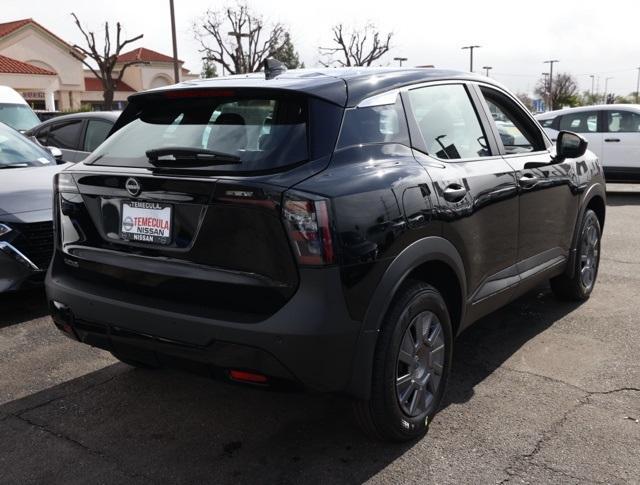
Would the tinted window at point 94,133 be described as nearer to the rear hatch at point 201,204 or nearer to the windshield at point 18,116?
the windshield at point 18,116

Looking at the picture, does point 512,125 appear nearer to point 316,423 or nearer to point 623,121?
point 316,423

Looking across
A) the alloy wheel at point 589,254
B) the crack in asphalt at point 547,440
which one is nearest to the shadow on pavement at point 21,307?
the crack in asphalt at point 547,440

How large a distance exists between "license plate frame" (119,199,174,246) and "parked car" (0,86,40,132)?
11382 millimetres

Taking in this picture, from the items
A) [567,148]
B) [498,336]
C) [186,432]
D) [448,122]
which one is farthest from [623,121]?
[186,432]

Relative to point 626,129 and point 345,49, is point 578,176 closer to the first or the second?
point 626,129

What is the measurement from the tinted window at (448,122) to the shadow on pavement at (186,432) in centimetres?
130

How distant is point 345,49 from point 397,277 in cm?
6730

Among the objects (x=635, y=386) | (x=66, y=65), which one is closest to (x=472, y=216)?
(x=635, y=386)

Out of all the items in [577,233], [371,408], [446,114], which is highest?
[446,114]

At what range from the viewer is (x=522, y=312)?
513 cm

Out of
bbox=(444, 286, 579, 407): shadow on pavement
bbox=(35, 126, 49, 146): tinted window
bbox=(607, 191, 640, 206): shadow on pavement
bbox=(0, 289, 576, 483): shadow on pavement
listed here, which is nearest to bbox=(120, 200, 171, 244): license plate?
bbox=(0, 289, 576, 483): shadow on pavement

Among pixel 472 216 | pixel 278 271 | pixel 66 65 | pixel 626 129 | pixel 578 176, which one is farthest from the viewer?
pixel 66 65

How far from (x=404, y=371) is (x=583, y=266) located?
270cm

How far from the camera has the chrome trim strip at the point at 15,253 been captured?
4.75m
